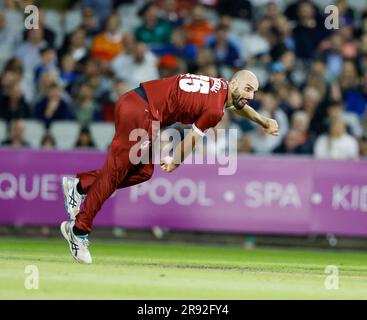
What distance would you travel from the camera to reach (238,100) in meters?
11.3

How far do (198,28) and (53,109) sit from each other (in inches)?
137

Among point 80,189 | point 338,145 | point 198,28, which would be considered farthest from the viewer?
point 198,28

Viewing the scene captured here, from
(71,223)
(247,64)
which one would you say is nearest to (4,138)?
(247,64)

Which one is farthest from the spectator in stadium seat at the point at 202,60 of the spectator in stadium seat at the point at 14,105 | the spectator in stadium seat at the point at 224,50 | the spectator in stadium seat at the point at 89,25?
the spectator in stadium seat at the point at 14,105

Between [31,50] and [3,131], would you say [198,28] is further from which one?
[3,131]

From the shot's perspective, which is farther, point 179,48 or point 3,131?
point 179,48

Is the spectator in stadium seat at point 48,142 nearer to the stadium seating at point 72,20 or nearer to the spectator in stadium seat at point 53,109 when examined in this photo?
the spectator in stadium seat at point 53,109

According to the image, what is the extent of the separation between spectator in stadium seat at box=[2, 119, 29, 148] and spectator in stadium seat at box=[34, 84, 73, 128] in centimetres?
60

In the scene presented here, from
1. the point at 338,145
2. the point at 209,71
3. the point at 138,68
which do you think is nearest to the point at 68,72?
the point at 138,68

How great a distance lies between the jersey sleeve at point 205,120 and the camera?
10.9m

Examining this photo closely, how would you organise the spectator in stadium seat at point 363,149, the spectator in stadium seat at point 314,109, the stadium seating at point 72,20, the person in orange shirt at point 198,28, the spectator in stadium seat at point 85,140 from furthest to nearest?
the stadium seating at point 72,20 < the person in orange shirt at point 198,28 < the spectator in stadium seat at point 314,109 < the spectator in stadium seat at point 85,140 < the spectator in stadium seat at point 363,149

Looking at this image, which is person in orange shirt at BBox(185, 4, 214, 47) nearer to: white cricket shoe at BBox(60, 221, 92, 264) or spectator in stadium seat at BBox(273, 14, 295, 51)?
spectator in stadium seat at BBox(273, 14, 295, 51)

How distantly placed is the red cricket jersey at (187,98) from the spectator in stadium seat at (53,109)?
22.5 feet

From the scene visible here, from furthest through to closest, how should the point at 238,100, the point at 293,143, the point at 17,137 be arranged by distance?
the point at 17,137 < the point at 293,143 < the point at 238,100
